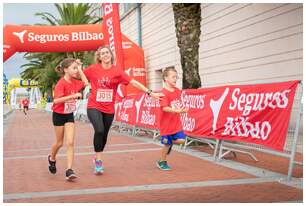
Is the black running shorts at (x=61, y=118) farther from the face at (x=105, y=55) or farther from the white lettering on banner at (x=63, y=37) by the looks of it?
the white lettering on banner at (x=63, y=37)

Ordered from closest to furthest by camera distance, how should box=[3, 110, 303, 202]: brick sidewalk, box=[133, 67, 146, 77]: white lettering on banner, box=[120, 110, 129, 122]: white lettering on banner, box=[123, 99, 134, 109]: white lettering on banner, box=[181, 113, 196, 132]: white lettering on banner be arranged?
box=[3, 110, 303, 202]: brick sidewalk → box=[181, 113, 196, 132]: white lettering on banner → box=[123, 99, 134, 109]: white lettering on banner → box=[120, 110, 129, 122]: white lettering on banner → box=[133, 67, 146, 77]: white lettering on banner

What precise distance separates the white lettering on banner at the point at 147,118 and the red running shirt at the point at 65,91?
531 cm

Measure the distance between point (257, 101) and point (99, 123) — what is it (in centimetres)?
243

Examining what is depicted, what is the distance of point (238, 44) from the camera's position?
1513 cm

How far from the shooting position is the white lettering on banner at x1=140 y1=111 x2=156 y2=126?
39.2ft

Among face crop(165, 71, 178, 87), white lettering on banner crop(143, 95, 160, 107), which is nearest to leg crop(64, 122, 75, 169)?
face crop(165, 71, 178, 87)

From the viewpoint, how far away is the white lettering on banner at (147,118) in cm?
1195

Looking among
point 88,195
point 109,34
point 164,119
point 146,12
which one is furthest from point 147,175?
point 146,12

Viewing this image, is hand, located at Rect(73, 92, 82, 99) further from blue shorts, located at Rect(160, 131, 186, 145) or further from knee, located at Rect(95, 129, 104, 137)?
blue shorts, located at Rect(160, 131, 186, 145)

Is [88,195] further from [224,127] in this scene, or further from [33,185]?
[224,127]

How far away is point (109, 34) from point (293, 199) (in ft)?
48.6

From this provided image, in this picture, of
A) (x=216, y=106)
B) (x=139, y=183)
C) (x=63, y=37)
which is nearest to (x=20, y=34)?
(x=63, y=37)

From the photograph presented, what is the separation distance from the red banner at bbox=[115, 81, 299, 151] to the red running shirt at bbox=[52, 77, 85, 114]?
1.43m

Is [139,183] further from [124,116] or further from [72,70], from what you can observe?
[124,116]
